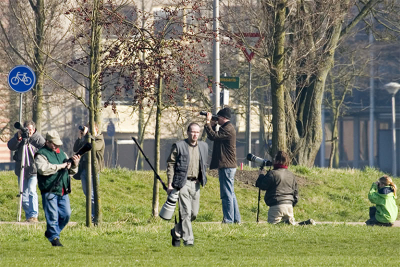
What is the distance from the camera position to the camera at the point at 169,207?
10633 millimetres

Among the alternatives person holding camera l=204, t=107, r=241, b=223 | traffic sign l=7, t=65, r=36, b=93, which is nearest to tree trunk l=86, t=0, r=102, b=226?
person holding camera l=204, t=107, r=241, b=223

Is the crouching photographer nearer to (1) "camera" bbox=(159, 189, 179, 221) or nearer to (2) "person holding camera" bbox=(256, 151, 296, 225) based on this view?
(2) "person holding camera" bbox=(256, 151, 296, 225)

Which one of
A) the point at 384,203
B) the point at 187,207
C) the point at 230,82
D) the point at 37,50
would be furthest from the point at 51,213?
the point at 37,50

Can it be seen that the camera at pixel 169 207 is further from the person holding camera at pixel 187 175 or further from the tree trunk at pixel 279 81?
the tree trunk at pixel 279 81

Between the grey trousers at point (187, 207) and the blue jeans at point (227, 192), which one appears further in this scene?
the blue jeans at point (227, 192)

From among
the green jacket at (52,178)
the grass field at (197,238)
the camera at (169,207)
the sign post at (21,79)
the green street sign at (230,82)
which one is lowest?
the grass field at (197,238)

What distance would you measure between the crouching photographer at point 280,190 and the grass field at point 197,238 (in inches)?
18.9

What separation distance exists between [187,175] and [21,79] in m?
5.71

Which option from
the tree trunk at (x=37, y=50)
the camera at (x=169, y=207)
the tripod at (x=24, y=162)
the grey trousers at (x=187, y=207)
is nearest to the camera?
the camera at (x=169, y=207)

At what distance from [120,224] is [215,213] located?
160 inches

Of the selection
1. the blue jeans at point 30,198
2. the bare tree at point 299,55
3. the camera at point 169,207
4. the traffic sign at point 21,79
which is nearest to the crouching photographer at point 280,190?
the camera at point 169,207

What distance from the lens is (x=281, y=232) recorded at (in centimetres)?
1273

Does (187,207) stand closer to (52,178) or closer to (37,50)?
(52,178)

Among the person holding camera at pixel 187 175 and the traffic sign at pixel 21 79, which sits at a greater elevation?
the traffic sign at pixel 21 79
